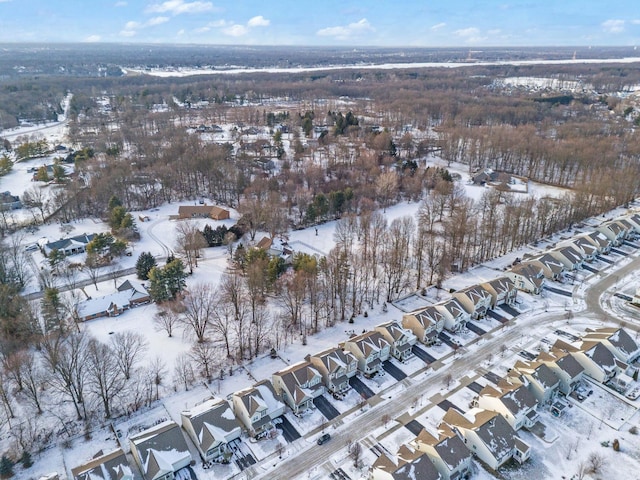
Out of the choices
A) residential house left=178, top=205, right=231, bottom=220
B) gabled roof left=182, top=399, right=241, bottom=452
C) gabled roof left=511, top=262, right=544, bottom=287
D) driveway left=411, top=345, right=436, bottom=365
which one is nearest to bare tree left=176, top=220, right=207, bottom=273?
residential house left=178, top=205, right=231, bottom=220

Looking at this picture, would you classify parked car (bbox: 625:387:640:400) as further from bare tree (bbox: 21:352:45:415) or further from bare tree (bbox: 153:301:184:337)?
bare tree (bbox: 21:352:45:415)

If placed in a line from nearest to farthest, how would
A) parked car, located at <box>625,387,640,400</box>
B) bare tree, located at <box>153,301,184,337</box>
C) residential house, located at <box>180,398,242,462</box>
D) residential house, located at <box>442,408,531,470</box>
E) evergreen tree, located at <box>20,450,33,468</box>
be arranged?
evergreen tree, located at <box>20,450,33,468</box> < residential house, located at <box>442,408,531,470</box> < residential house, located at <box>180,398,242,462</box> < parked car, located at <box>625,387,640,400</box> < bare tree, located at <box>153,301,184,337</box>

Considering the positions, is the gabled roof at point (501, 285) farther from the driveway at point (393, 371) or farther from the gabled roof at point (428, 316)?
the driveway at point (393, 371)

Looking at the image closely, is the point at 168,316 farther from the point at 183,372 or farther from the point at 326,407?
the point at 326,407

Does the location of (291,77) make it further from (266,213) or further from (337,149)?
(266,213)

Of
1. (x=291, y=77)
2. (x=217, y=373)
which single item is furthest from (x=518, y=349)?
(x=291, y=77)

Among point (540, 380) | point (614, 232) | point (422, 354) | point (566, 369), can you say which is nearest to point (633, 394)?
point (566, 369)

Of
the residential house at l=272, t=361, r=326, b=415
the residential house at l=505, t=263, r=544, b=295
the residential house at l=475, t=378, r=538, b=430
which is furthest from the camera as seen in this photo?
the residential house at l=505, t=263, r=544, b=295
